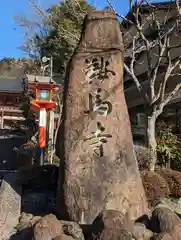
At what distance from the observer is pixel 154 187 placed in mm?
7039

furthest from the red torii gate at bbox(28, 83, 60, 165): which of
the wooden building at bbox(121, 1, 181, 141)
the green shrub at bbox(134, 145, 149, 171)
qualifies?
the green shrub at bbox(134, 145, 149, 171)

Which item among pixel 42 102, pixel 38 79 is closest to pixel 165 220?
pixel 42 102

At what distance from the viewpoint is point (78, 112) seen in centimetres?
602

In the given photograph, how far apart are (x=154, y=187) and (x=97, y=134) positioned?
1903 mm

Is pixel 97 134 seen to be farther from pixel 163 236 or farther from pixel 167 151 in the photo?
pixel 167 151

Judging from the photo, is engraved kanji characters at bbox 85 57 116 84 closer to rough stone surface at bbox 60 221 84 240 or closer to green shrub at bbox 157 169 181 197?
rough stone surface at bbox 60 221 84 240

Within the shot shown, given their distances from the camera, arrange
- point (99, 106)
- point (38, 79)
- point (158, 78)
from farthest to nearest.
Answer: point (158, 78), point (38, 79), point (99, 106)

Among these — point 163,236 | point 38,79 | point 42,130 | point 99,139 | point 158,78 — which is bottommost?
point 163,236

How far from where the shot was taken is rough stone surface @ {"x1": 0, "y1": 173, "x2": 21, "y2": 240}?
18.2 ft

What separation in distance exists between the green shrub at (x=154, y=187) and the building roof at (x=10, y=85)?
92.2 feet

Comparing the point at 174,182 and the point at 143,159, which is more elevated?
the point at 143,159

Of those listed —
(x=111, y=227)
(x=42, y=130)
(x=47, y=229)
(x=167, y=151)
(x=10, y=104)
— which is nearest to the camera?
(x=111, y=227)

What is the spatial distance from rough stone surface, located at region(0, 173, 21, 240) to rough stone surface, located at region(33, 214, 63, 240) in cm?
91

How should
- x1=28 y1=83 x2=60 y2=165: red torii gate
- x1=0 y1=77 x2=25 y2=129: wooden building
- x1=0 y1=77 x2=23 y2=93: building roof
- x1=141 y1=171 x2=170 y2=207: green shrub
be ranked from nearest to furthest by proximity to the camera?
1. x1=141 y1=171 x2=170 y2=207: green shrub
2. x1=28 y1=83 x2=60 y2=165: red torii gate
3. x1=0 y1=77 x2=25 y2=129: wooden building
4. x1=0 y1=77 x2=23 y2=93: building roof
